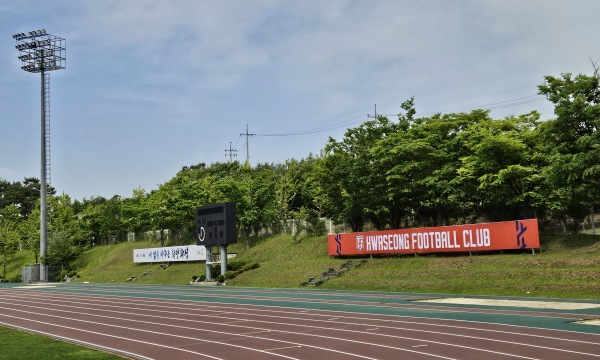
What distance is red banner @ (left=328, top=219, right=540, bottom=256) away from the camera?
39812 millimetres

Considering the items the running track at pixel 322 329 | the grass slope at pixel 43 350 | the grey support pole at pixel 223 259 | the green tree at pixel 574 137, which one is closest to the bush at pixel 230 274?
the grey support pole at pixel 223 259

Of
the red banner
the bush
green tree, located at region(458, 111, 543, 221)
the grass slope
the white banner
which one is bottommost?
the bush

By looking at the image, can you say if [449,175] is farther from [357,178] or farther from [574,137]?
[574,137]

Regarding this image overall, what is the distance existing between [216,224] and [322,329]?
111 feet

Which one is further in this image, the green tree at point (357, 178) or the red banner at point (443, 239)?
the green tree at point (357, 178)

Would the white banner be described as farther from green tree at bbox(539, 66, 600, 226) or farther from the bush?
green tree at bbox(539, 66, 600, 226)

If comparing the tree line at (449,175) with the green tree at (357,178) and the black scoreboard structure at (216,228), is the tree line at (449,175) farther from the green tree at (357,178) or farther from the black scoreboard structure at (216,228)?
the black scoreboard structure at (216,228)

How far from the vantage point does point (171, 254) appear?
69938mm

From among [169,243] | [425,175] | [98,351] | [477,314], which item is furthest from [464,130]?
[169,243]

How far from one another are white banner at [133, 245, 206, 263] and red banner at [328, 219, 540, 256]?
18.3 m

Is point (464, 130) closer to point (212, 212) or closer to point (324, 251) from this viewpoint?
point (324, 251)

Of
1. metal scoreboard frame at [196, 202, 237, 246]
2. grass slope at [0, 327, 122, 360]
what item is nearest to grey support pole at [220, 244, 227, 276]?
metal scoreboard frame at [196, 202, 237, 246]

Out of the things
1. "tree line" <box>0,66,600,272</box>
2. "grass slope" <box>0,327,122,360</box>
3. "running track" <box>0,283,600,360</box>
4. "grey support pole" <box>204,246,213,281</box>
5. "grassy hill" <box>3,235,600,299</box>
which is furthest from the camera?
"grey support pole" <box>204,246,213,281</box>

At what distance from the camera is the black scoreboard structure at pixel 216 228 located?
176ft
